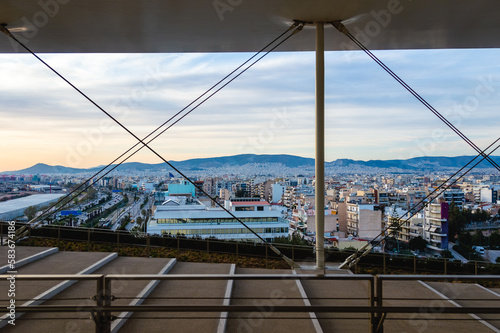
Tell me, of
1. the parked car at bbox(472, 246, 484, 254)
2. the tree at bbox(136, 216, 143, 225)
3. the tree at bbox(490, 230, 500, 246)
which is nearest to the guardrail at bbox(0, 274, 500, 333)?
the tree at bbox(136, 216, 143, 225)

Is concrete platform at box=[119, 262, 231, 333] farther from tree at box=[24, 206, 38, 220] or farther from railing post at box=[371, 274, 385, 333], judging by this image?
tree at box=[24, 206, 38, 220]

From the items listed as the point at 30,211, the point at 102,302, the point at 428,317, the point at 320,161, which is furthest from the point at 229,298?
the point at 30,211

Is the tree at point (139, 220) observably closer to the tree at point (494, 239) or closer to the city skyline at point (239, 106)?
the city skyline at point (239, 106)

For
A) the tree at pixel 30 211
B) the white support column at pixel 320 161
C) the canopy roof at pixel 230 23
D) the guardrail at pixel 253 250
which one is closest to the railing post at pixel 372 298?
the white support column at pixel 320 161

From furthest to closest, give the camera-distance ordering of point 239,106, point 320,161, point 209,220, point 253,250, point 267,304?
point 239,106 < point 209,220 < point 253,250 < point 320,161 < point 267,304

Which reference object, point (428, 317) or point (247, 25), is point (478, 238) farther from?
point (247, 25)
